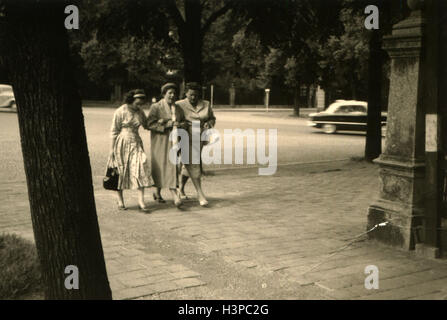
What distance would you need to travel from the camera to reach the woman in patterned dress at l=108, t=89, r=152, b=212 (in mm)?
8289

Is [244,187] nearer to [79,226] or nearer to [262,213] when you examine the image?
[262,213]

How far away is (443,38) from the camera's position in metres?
6.02

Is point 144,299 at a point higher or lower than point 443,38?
lower

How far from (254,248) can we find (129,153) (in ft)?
9.81

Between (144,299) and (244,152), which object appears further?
(244,152)

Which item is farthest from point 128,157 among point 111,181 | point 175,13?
point 175,13

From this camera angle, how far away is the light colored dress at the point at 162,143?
28.1ft

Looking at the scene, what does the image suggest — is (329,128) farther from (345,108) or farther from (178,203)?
(178,203)

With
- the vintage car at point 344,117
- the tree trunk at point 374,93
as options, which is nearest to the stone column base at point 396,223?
the tree trunk at point 374,93

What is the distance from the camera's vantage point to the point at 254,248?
20.1 ft

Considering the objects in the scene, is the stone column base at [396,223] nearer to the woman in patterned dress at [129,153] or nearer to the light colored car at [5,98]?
the woman in patterned dress at [129,153]

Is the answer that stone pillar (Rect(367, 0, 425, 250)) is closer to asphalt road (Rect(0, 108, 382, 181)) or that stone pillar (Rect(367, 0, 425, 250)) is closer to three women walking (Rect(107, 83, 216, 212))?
three women walking (Rect(107, 83, 216, 212))
